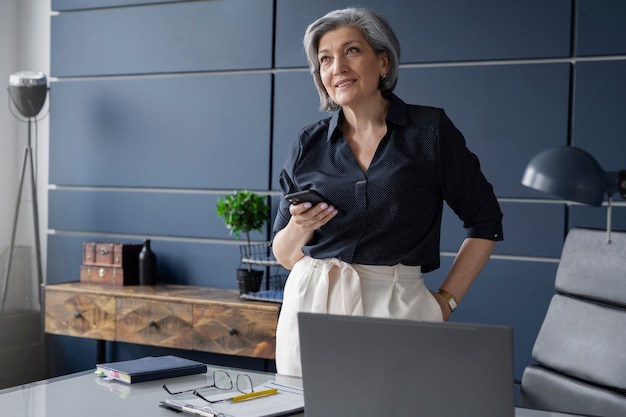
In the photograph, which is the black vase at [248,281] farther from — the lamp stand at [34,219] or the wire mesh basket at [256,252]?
the lamp stand at [34,219]

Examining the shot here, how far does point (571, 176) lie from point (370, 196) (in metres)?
1.02

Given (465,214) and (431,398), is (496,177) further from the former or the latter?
(431,398)

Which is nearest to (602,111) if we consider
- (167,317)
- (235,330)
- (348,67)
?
(348,67)

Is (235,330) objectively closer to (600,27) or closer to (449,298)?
(449,298)

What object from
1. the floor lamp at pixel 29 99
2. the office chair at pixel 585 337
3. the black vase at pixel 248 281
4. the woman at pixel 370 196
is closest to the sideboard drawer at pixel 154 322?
the black vase at pixel 248 281

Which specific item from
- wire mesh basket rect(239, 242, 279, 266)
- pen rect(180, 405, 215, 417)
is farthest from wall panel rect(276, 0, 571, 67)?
pen rect(180, 405, 215, 417)

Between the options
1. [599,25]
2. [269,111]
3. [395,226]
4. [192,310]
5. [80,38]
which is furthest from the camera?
[80,38]

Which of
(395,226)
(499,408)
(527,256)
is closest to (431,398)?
(499,408)

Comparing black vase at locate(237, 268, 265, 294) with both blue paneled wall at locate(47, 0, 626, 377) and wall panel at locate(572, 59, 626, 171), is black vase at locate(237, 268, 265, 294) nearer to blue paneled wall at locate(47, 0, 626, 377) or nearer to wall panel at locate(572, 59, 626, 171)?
blue paneled wall at locate(47, 0, 626, 377)

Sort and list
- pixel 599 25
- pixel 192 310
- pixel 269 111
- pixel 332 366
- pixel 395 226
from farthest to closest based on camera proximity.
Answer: pixel 269 111
pixel 192 310
pixel 599 25
pixel 395 226
pixel 332 366

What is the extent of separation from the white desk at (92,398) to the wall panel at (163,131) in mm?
2162

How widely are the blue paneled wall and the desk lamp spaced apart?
2141mm

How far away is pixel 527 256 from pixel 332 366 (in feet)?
7.61

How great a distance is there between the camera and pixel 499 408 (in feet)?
4.34
